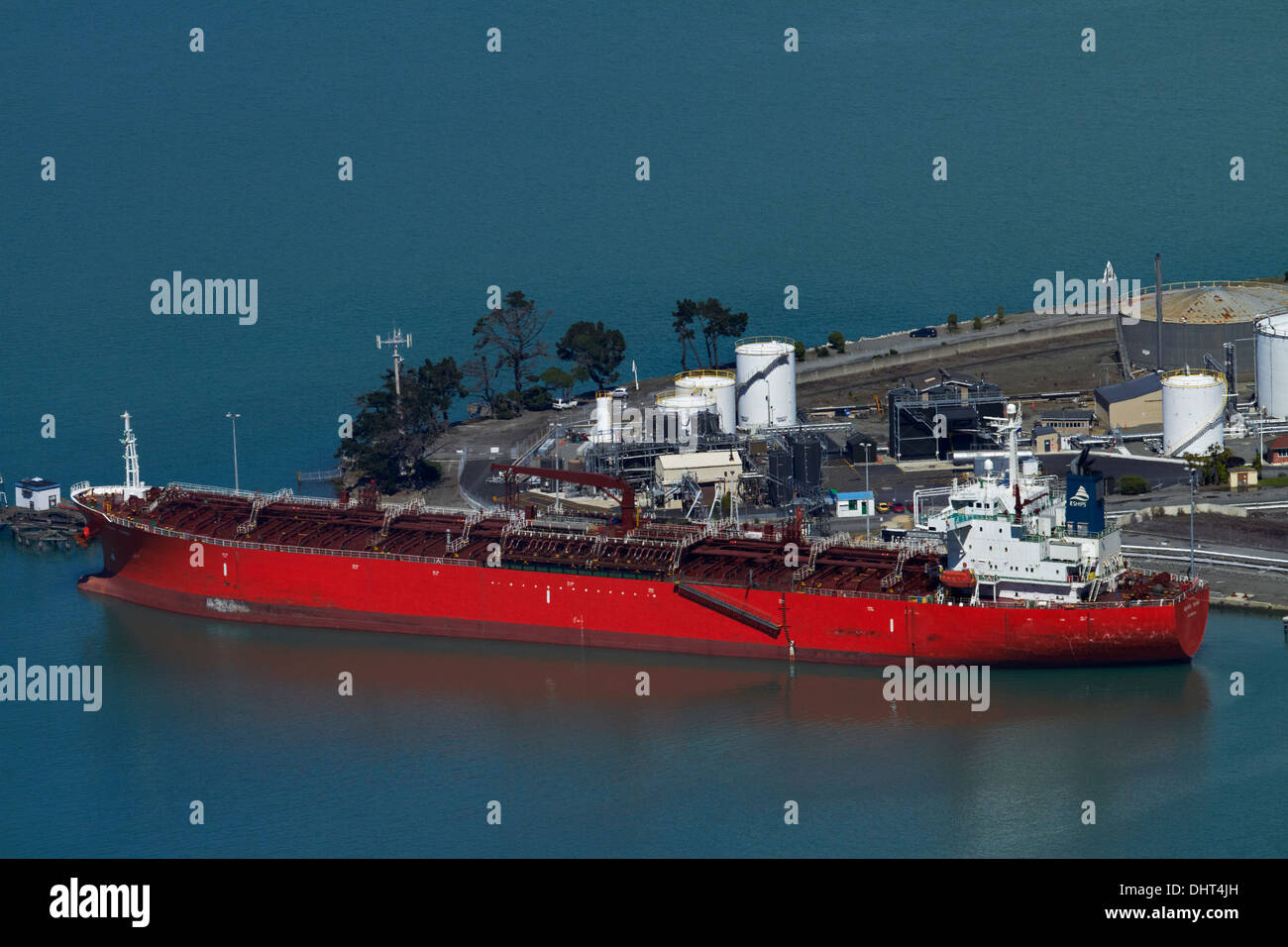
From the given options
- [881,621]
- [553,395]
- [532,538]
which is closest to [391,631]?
[532,538]

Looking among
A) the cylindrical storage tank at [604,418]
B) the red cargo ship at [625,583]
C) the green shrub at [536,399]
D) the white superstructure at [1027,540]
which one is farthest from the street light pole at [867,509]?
the green shrub at [536,399]

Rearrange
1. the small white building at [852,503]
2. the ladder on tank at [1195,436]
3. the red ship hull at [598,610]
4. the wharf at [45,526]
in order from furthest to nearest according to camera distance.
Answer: the ladder on tank at [1195,436] → the wharf at [45,526] → the small white building at [852,503] → the red ship hull at [598,610]

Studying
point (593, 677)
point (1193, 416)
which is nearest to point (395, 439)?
point (593, 677)

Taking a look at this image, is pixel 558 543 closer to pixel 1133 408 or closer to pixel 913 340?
pixel 1133 408

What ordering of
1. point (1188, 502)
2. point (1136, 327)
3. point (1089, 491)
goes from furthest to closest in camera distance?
point (1136, 327)
point (1188, 502)
point (1089, 491)

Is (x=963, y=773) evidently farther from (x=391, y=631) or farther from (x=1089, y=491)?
(x=391, y=631)

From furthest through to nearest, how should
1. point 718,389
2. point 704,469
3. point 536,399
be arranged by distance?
point 536,399 < point 718,389 < point 704,469

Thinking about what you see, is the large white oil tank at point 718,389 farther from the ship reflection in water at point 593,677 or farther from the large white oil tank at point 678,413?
the ship reflection in water at point 593,677
